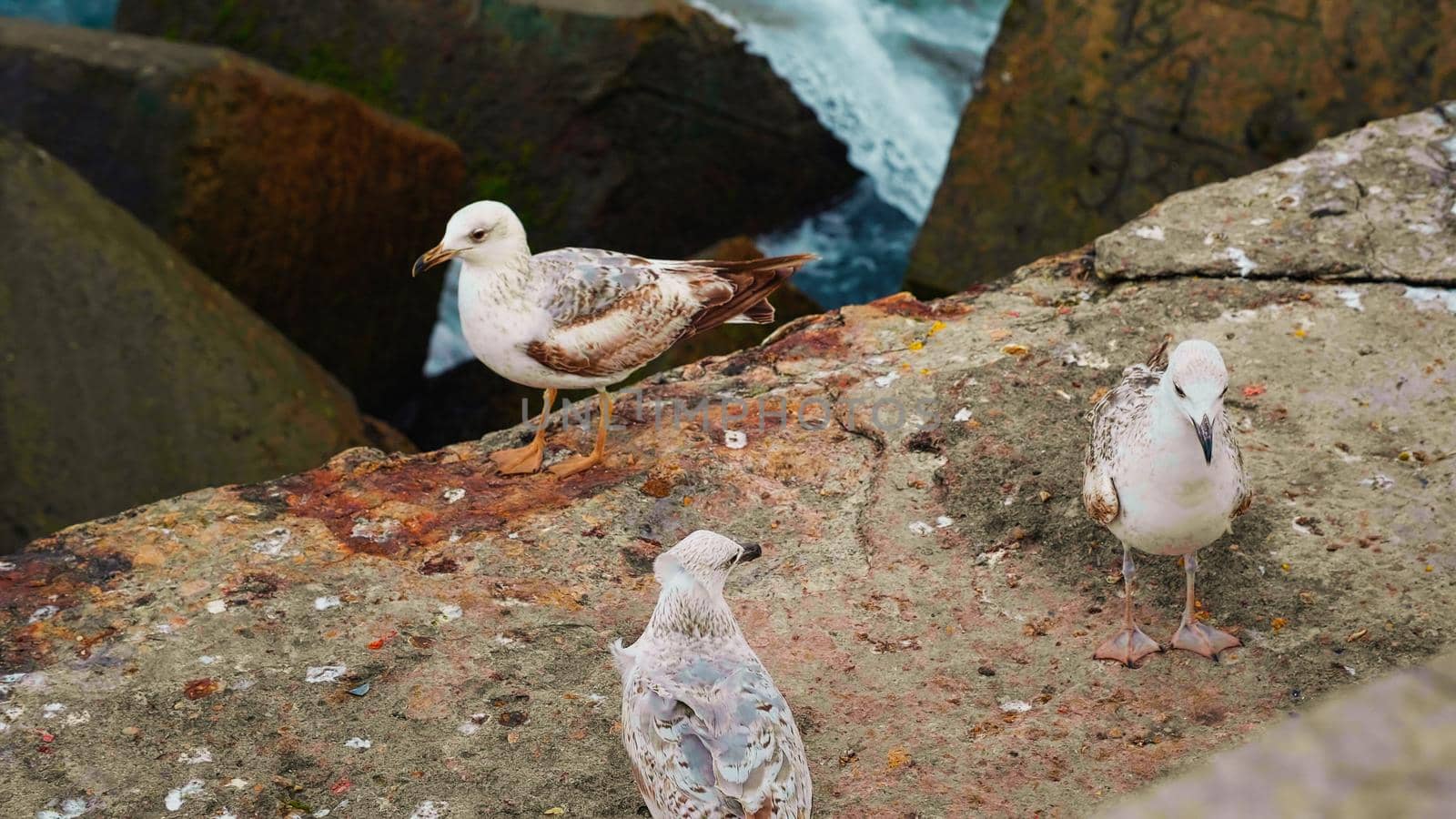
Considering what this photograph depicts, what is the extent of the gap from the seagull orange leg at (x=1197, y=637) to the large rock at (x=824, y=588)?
0.06 metres

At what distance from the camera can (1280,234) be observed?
465cm

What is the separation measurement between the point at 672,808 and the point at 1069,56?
5014mm

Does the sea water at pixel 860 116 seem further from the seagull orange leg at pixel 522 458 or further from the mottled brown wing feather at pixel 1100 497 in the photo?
the mottled brown wing feather at pixel 1100 497

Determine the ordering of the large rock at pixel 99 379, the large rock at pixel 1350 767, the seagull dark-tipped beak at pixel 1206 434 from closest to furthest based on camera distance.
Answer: the large rock at pixel 1350 767
the seagull dark-tipped beak at pixel 1206 434
the large rock at pixel 99 379

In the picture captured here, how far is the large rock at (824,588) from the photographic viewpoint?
3.00 m

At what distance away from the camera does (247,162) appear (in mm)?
6617

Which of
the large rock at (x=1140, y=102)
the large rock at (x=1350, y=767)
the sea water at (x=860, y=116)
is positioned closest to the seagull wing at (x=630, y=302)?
the large rock at (x=1140, y=102)

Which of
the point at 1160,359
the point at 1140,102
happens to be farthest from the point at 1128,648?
the point at 1140,102

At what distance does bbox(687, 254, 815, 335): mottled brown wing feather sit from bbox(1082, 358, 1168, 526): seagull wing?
4.24ft

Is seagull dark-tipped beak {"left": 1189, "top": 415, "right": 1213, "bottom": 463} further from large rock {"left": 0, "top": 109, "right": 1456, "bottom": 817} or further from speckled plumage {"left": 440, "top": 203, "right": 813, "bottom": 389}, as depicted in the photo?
speckled plumage {"left": 440, "top": 203, "right": 813, "bottom": 389}

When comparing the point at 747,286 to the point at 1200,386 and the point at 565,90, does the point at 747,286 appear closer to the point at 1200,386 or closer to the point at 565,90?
the point at 1200,386

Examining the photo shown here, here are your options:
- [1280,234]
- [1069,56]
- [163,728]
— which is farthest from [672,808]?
[1069,56]

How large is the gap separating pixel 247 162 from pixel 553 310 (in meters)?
3.19

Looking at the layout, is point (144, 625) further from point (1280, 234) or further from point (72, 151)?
point (72, 151)
